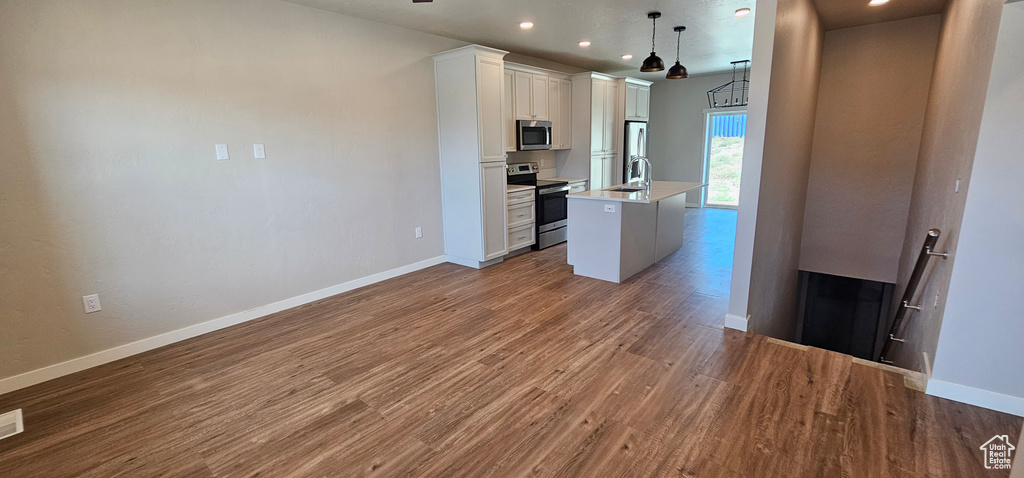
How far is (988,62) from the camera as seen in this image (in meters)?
2.03

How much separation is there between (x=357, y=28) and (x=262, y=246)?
2094 millimetres

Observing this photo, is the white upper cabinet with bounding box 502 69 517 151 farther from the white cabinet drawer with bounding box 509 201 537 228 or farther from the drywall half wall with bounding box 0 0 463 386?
the drywall half wall with bounding box 0 0 463 386

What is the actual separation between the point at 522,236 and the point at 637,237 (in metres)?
1.52

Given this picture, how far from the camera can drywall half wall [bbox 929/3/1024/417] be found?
1.93 m

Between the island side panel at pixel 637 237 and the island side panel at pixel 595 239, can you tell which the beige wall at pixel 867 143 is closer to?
the island side panel at pixel 637 237

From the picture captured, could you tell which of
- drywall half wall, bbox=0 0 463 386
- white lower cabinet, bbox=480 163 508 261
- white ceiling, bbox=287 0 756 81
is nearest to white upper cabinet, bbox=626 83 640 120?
white ceiling, bbox=287 0 756 81

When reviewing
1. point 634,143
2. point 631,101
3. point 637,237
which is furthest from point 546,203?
point 631,101

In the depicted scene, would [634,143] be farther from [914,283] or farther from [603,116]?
[914,283]

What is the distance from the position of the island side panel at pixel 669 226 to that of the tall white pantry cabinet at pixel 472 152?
175cm

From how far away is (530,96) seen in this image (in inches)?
218

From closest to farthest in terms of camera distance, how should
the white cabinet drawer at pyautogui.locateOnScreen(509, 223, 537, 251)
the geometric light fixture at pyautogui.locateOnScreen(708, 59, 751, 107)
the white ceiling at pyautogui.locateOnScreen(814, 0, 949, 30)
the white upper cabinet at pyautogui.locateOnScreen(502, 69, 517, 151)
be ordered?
the white ceiling at pyautogui.locateOnScreen(814, 0, 949, 30) → the white upper cabinet at pyautogui.locateOnScreen(502, 69, 517, 151) → the white cabinet drawer at pyautogui.locateOnScreen(509, 223, 537, 251) → the geometric light fixture at pyautogui.locateOnScreen(708, 59, 751, 107)

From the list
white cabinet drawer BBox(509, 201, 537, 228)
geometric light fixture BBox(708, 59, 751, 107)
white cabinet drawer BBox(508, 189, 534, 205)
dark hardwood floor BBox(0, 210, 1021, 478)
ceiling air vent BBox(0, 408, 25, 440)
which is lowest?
ceiling air vent BBox(0, 408, 25, 440)

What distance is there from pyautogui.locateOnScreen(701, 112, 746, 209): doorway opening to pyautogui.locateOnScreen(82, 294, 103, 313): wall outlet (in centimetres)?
828

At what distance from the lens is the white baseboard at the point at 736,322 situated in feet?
A: 10.3
